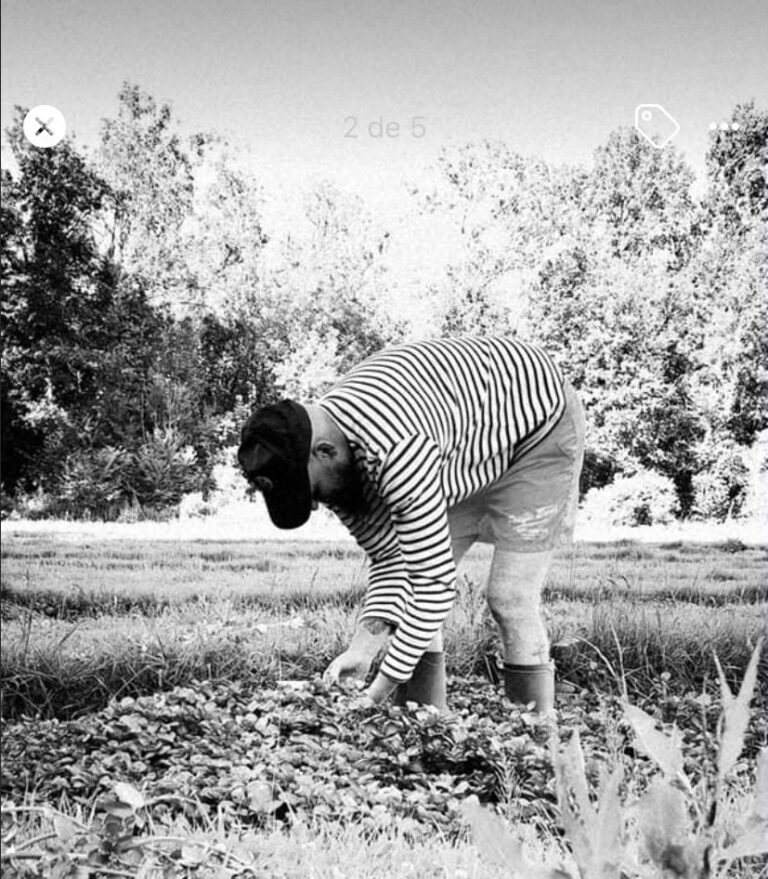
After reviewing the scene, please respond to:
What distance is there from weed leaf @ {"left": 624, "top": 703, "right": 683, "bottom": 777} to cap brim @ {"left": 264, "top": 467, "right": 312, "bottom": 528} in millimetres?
1723

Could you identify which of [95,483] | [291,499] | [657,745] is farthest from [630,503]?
[657,745]

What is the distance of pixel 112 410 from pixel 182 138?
0.77m

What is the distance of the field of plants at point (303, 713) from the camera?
1.67 meters

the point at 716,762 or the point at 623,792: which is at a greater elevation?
the point at 716,762

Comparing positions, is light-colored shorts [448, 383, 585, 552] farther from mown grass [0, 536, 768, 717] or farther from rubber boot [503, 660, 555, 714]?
rubber boot [503, 660, 555, 714]

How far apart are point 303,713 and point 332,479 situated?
54cm

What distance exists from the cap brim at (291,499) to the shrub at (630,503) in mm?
852

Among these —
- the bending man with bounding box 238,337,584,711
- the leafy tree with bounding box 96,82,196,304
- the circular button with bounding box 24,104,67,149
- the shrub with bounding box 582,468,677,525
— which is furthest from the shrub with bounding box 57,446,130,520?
the shrub with bounding box 582,468,677,525

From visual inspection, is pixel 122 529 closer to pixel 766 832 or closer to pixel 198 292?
pixel 198 292

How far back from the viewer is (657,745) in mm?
652

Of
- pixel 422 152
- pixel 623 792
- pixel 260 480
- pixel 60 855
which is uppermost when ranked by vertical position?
pixel 422 152

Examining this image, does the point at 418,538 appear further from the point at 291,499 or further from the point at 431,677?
the point at 431,677

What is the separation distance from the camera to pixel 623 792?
2.03 metres

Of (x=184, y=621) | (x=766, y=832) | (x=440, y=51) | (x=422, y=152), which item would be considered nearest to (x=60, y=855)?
(x=766, y=832)
